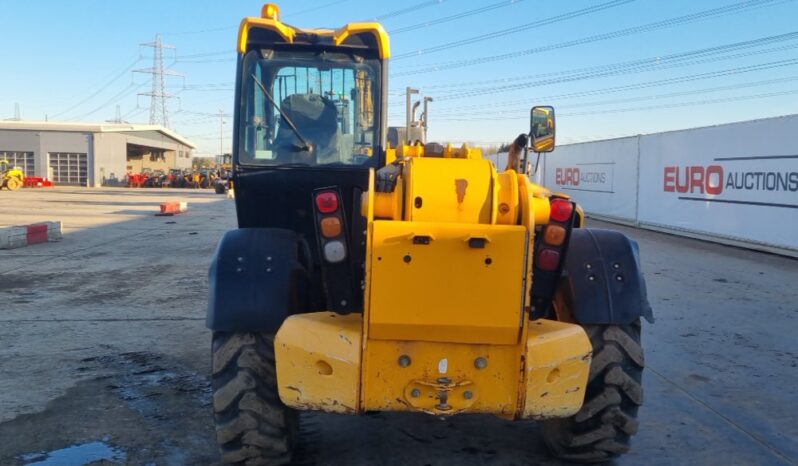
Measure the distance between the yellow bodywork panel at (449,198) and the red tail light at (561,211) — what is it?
33 cm

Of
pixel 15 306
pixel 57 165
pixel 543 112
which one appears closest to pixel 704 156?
pixel 543 112

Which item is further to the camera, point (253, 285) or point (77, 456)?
point (77, 456)

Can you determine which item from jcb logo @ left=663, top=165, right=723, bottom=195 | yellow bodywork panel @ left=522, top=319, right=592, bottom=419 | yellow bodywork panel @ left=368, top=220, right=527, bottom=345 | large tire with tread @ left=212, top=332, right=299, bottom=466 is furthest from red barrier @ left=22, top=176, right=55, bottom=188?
yellow bodywork panel @ left=522, top=319, right=592, bottom=419

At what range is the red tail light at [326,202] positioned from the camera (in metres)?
3.49

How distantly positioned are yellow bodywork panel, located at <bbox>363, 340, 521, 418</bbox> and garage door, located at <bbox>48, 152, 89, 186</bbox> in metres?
59.8

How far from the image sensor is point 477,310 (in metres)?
3.33

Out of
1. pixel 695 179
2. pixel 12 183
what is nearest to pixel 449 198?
pixel 695 179

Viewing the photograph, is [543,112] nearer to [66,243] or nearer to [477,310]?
[477,310]

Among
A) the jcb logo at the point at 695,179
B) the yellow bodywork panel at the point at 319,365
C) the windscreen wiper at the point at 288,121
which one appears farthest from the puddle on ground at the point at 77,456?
the jcb logo at the point at 695,179

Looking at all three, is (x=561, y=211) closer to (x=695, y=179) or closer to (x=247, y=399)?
(x=247, y=399)

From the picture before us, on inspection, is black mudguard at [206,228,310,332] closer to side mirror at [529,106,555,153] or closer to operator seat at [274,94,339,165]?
operator seat at [274,94,339,165]

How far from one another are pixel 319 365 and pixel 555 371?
118cm

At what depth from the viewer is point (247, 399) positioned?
3811 millimetres

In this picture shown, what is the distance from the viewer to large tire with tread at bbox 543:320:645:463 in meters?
3.89
